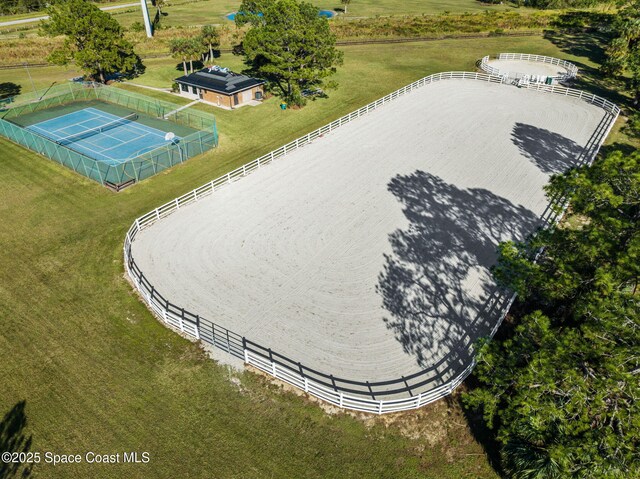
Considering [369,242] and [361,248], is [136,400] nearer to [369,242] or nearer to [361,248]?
[361,248]

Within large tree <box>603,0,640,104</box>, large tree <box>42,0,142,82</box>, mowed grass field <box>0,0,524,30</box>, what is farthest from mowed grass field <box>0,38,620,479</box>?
mowed grass field <box>0,0,524,30</box>

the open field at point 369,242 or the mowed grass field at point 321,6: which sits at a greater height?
the mowed grass field at point 321,6

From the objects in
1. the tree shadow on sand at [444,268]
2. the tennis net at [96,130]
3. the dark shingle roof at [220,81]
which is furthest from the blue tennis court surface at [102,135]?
the tree shadow on sand at [444,268]

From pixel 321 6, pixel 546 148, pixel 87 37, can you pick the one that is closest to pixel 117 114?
pixel 87 37

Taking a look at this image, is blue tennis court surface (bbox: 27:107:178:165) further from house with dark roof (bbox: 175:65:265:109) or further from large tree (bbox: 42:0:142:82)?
house with dark roof (bbox: 175:65:265:109)

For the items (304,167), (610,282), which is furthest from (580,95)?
(610,282)

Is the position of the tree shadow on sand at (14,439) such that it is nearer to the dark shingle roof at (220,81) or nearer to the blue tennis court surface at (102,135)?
the blue tennis court surface at (102,135)

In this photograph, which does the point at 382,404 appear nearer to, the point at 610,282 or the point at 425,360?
the point at 425,360
